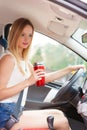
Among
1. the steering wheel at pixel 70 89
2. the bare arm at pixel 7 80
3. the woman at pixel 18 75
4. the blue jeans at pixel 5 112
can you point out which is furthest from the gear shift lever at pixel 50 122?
the bare arm at pixel 7 80

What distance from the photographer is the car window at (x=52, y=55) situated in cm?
327

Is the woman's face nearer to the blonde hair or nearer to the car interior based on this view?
the blonde hair

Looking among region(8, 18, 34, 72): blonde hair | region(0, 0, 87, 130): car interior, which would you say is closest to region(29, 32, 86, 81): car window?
region(0, 0, 87, 130): car interior

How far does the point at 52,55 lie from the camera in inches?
150

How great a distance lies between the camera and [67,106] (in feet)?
10.1

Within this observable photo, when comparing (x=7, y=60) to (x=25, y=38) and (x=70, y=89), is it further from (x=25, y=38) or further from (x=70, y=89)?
(x=70, y=89)

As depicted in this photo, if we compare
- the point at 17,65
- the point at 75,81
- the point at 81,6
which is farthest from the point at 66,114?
the point at 81,6

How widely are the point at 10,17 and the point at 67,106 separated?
0.86m

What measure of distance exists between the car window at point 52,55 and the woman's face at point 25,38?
15.1 inches

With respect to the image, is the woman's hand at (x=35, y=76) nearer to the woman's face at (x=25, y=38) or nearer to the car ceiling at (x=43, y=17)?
the woman's face at (x=25, y=38)

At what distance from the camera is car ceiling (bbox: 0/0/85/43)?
2.56 metres

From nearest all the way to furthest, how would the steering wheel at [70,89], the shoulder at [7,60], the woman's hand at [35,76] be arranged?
the woman's hand at [35,76]
the shoulder at [7,60]
the steering wheel at [70,89]

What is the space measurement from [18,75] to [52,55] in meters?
1.32

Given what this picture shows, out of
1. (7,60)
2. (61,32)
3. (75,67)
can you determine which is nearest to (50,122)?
(75,67)
